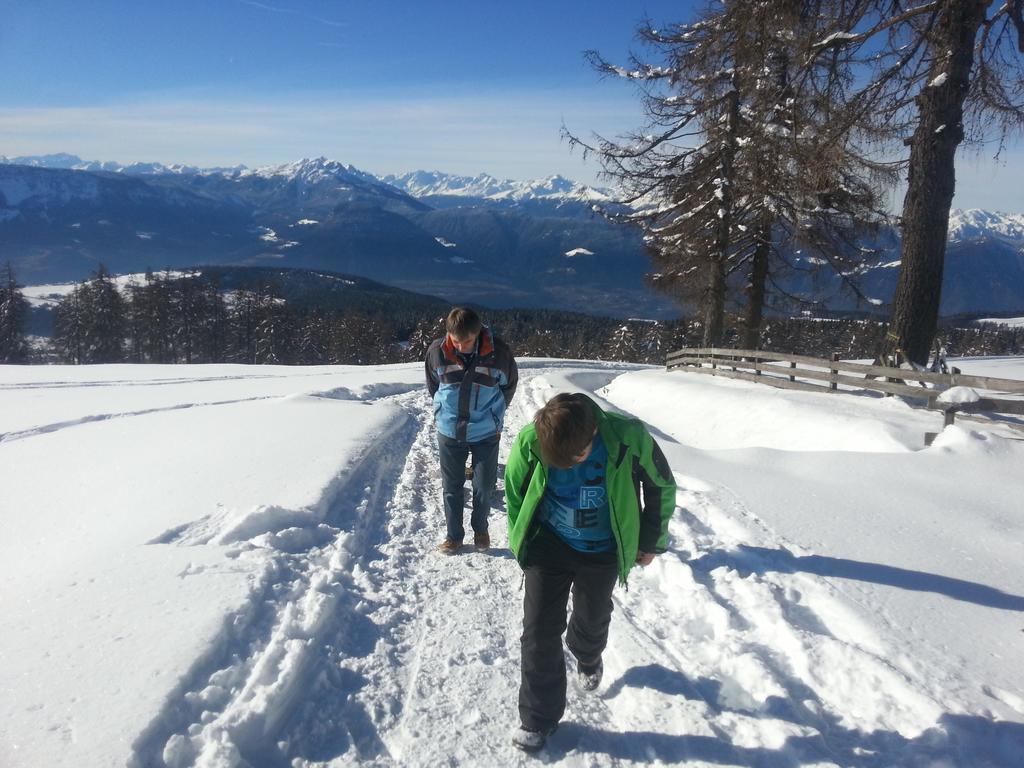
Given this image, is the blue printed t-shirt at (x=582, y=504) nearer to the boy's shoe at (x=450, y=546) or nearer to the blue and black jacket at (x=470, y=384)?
the blue and black jacket at (x=470, y=384)

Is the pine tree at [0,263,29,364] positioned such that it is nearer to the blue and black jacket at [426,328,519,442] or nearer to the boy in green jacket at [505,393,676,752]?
the blue and black jacket at [426,328,519,442]

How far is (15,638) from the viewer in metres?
3.23

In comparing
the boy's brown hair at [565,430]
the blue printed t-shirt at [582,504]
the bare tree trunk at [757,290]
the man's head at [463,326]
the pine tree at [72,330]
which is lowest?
the pine tree at [72,330]

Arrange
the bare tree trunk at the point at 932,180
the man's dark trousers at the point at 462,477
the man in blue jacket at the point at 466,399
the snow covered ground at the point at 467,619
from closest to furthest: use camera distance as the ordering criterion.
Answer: the snow covered ground at the point at 467,619 < the man in blue jacket at the point at 466,399 < the man's dark trousers at the point at 462,477 < the bare tree trunk at the point at 932,180

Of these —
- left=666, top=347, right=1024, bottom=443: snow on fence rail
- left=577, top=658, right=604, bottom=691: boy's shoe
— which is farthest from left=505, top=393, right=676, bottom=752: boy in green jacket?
left=666, top=347, right=1024, bottom=443: snow on fence rail

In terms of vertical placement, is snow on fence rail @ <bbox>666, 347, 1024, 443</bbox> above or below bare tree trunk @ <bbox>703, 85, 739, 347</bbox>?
below

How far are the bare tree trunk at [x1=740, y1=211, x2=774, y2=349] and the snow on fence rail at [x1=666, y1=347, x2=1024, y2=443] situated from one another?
52.2 inches

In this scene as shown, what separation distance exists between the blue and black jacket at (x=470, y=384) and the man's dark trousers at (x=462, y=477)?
100 millimetres

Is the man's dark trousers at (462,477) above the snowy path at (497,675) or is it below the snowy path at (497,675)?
above

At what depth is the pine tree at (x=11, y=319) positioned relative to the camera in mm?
45906

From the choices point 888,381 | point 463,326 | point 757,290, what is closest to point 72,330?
point 757,290

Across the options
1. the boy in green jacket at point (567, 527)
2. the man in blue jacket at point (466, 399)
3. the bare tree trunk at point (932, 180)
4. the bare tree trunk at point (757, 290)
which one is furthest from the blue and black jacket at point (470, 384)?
the bare tree trunk at point (757, 290)

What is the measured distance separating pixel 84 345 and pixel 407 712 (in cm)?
6028

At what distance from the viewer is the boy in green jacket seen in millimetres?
2832
